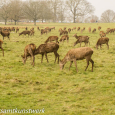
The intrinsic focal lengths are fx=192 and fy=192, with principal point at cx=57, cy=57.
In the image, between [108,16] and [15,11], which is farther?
[108,16]

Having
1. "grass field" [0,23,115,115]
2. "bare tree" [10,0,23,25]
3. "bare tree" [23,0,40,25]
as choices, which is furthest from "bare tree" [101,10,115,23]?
"grass field" [0,23,115,115]

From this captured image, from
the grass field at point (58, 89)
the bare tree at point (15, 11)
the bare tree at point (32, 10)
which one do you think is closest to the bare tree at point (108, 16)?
the bare tree at point (32, 10)

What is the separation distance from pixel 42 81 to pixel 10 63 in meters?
3.77

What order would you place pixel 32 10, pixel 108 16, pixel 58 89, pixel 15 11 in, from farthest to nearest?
pixel 108 16
pixel 32 10
pixel 15 11
pixel 58 89

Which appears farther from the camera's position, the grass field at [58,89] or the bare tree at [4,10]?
the bare tree at [4,10]

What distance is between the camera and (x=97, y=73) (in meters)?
9.33

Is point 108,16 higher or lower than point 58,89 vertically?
higher

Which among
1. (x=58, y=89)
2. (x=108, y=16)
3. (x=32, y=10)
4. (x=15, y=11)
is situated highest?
(x=108, y=16)

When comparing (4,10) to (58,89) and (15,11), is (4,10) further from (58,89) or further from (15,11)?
(58,89)

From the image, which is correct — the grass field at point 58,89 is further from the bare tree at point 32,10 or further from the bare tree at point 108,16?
the bare tree at point 108,16

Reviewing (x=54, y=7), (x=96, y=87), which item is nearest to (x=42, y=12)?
(x=54, y=7)

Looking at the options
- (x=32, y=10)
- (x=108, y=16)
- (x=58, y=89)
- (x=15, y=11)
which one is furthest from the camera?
(x=108, y=16)

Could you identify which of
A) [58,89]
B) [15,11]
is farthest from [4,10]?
[58,89]

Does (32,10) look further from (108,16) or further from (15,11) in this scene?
(108,16)
